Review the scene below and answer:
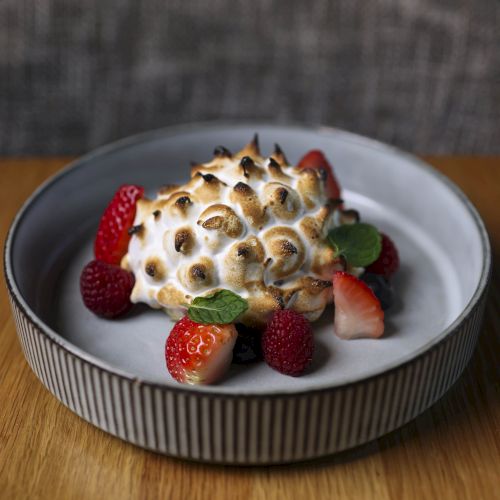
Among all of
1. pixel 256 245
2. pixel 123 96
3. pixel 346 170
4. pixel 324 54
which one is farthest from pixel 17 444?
pixel 324 54

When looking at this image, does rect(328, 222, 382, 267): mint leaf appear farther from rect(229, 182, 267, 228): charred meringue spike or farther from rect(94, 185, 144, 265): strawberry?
rect(94, 185, 144, 265): strawberry

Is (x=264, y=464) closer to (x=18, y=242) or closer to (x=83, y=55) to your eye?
(x=18, y=242)

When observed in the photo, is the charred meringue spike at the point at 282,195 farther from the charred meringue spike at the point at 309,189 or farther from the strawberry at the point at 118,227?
the strawberry at the point at 118,227

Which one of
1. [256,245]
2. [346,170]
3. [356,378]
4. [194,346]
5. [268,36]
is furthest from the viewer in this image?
[268,36]

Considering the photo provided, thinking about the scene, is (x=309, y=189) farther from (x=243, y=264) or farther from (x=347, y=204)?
(x=347, y=204)

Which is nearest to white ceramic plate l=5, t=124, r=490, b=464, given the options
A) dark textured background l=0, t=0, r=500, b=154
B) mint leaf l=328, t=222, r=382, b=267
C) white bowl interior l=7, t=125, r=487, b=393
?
white bowl interior l=7, t=125, r=487, b=393

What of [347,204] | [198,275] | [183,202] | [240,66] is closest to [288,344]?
[198,275]
